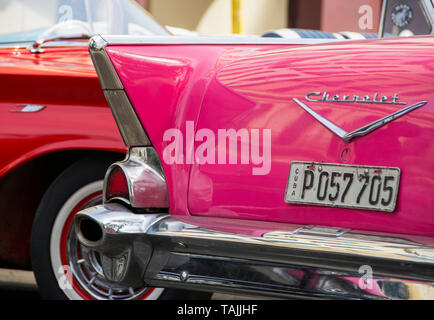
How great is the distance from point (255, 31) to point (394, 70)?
416 inches

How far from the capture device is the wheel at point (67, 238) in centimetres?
371

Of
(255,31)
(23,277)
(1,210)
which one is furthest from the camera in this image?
(255,31)

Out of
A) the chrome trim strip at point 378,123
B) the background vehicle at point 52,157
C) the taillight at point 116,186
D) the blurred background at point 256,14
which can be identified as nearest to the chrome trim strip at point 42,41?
the background vehicle at point 52,157

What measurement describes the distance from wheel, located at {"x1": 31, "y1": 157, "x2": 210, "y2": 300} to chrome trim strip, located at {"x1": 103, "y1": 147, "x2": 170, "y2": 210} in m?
0.87

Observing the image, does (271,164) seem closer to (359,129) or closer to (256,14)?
(359,129)

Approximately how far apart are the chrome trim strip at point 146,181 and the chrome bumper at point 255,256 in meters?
0.07

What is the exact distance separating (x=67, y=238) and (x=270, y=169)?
1502mm

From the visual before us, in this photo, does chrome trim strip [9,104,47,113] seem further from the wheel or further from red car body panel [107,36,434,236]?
red car body panel [107,36,434,236]

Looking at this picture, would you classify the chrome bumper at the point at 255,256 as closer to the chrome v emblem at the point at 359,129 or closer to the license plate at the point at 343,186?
the license plate at the point at 343,186

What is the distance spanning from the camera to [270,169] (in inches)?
103

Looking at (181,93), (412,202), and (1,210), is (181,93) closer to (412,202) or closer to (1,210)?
(412,202)
